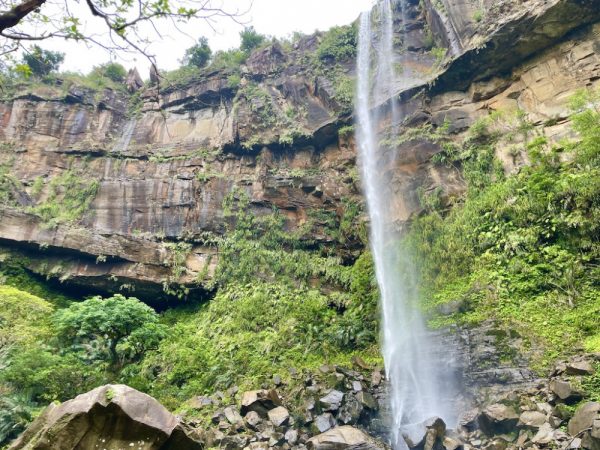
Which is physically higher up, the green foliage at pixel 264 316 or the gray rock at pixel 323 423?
the green foliage at pixel 264 316

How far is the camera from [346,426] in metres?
7.57

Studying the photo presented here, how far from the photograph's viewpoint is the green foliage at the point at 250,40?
23.1 meters

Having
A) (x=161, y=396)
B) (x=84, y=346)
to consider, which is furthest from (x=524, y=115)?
(x=84, y=346)

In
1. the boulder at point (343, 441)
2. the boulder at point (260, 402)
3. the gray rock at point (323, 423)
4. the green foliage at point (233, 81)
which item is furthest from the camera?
the green foliage at point (233, 81)

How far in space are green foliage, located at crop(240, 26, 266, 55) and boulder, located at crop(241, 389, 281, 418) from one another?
19.6m

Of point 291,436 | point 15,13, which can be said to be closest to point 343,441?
point 291,436

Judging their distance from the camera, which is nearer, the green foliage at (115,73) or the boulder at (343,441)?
the boulder at (343,441)

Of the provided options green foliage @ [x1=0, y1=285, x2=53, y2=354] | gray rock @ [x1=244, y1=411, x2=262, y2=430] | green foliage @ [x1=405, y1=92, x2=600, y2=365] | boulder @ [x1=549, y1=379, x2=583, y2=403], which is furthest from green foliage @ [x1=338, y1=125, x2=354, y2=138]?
boulder @ [x1=549, y1=379, x2=583, y2=403]

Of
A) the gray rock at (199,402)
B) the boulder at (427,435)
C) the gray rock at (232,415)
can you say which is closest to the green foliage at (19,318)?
the gray rock at (199,402)

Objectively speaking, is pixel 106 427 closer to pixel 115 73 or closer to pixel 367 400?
pixel 367 400

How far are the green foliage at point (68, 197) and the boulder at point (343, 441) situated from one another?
13.1m

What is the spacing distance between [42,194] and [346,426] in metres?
15.9

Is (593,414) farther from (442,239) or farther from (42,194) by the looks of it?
(42,194)

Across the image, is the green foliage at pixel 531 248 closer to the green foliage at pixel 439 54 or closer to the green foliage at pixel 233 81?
the green foliage at pixel 439 54
